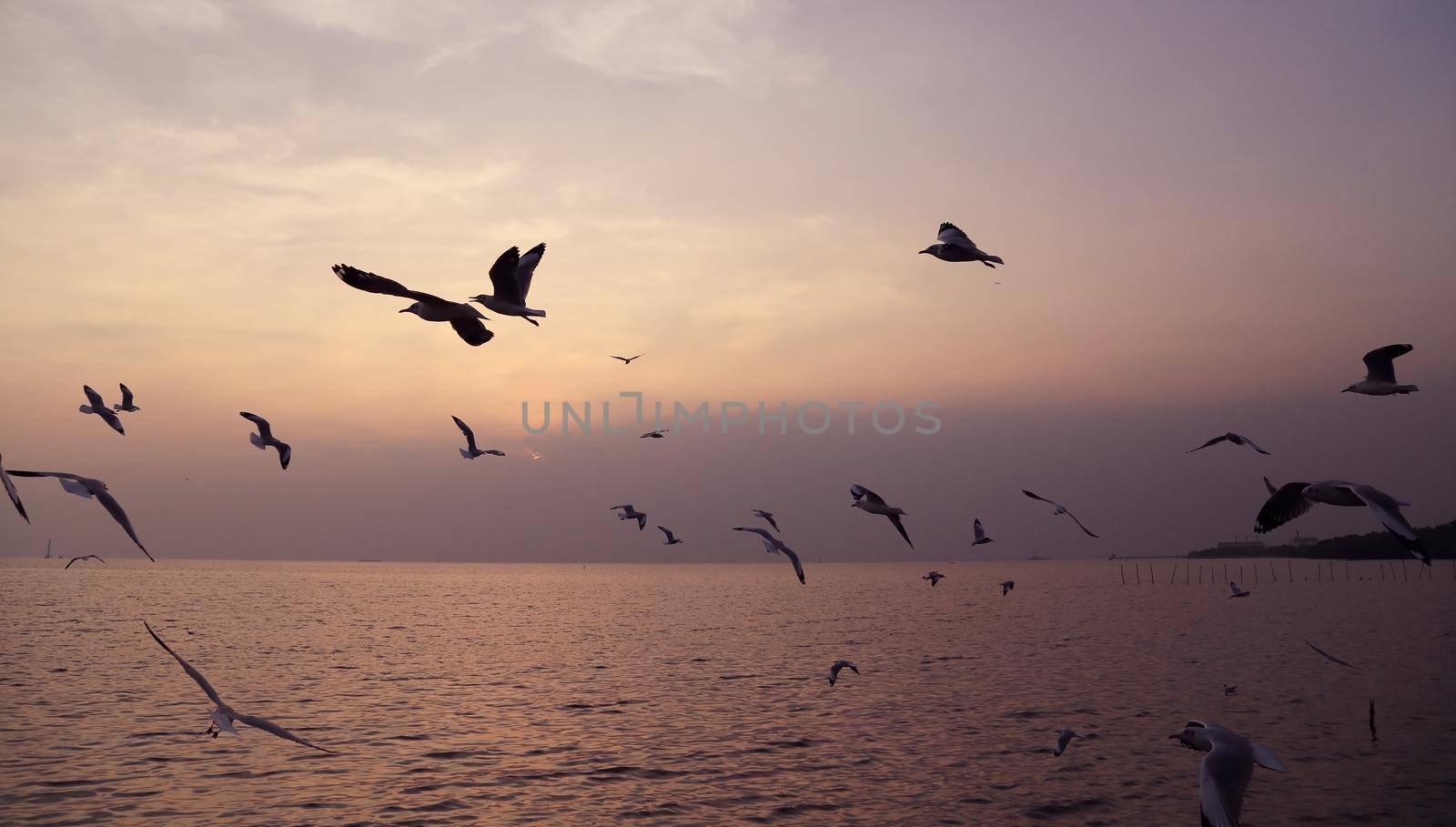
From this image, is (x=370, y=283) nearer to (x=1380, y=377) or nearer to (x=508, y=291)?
(x=508, y=291)

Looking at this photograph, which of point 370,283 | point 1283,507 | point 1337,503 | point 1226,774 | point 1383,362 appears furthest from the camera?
point 1383,362

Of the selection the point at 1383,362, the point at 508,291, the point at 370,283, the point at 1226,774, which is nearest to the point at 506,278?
the point at 508,291

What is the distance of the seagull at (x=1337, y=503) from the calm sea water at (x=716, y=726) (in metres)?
9.18

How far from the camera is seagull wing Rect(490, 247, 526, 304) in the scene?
1546 cm

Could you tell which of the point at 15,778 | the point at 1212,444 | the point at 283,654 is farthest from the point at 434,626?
the point at 1212,444

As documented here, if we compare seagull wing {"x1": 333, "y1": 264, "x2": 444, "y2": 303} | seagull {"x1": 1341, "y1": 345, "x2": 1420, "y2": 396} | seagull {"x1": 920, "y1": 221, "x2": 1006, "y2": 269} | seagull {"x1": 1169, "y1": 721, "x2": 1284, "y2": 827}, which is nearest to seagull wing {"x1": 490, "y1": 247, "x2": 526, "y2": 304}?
seagull wing {"x1": 333, "y1": 264, "x2": 444, "y2": 303}

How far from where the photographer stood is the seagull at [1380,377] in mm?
19312

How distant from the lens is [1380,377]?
65.3 ft

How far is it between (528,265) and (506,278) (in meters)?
2.29

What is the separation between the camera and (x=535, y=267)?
17906mm

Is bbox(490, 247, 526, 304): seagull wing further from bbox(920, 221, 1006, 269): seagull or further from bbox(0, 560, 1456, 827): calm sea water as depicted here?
bbox(0, 560, 1456, 827): calm sea water

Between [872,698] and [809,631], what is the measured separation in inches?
1409

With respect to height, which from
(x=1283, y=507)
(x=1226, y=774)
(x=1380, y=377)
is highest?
(x=1380, y=377)

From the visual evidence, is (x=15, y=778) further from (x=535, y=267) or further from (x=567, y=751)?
(x=535, y=267)
